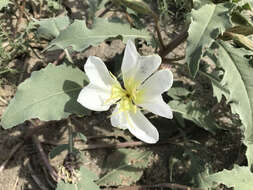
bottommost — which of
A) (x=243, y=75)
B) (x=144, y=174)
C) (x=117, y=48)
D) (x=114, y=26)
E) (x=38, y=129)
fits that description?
(x=144, y=174)

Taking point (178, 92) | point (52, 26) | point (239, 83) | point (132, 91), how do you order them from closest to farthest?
1. point (239, 83)
2. point (132, 91)
3. point (52, 26)
4. point (178, 92)

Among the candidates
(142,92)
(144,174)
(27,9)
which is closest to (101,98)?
(142,92)

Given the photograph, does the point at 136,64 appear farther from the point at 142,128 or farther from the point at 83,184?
the point at 83,184

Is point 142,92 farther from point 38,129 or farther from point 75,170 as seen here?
point 38,129

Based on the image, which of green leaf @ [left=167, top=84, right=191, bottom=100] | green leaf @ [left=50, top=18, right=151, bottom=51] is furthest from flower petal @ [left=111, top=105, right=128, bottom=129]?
green leaf @ [left=167, top=84, right=191, bottom=100]

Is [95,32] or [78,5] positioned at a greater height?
[95,32]

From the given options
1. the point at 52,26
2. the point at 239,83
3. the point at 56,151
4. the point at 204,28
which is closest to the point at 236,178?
the point at 239,83

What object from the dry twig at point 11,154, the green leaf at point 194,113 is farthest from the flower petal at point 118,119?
the dry twig at point 11,154

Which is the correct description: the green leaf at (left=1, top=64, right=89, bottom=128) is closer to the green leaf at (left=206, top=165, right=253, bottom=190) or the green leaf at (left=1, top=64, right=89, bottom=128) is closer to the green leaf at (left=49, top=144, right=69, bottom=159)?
the green leaf at (left=49, top=144, right=69, bottom=159)
